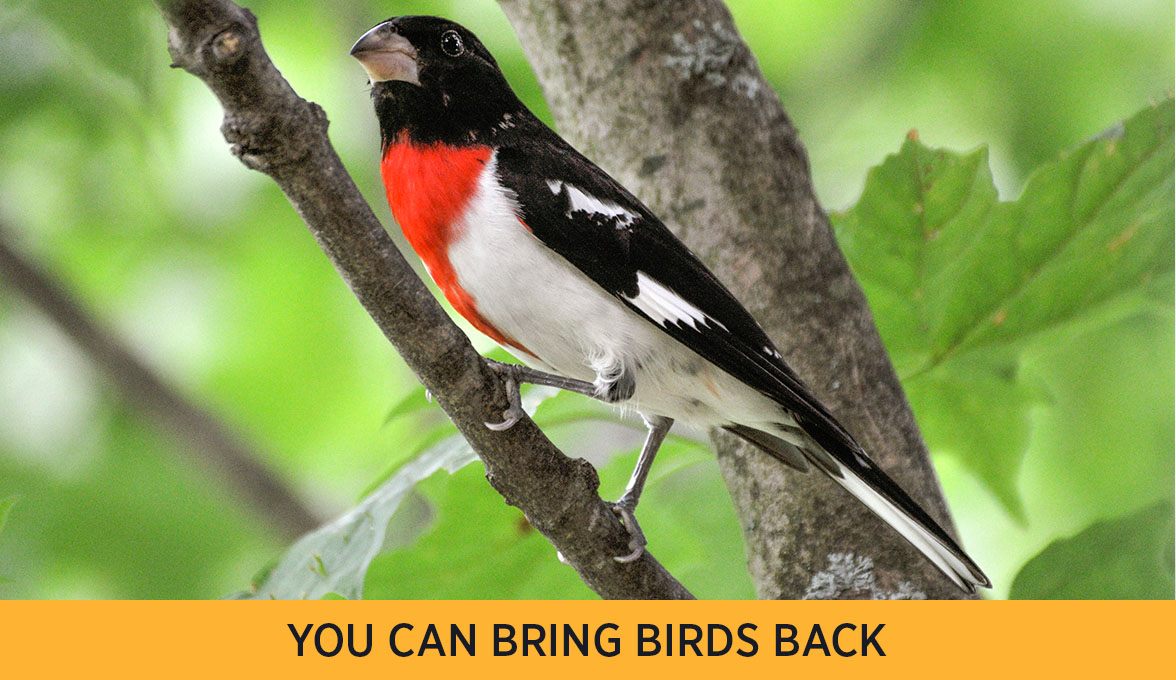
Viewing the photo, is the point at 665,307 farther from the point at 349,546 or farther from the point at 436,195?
the point at 349,546

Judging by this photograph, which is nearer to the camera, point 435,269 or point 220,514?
point 435,269

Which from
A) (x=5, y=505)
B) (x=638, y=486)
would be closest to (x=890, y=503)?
(x=638, y=486)

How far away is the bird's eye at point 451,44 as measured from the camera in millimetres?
1447

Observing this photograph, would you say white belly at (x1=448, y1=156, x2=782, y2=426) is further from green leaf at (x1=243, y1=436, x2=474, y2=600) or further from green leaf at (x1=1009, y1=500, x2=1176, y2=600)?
green leaf at (x1=1009, y1=500, x2=1176, y2=600)

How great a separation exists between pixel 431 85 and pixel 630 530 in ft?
2.13

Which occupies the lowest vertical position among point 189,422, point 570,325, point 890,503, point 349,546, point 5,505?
point 5,505

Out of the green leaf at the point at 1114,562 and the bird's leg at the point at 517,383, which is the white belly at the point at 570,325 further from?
the green leaf at the point at 1114,562

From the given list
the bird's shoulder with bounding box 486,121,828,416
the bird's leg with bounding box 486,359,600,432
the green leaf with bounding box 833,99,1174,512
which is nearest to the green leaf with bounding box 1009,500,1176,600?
the green leaf with bounding box 833,99,1174,512

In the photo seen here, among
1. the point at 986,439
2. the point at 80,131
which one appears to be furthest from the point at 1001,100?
the point at 80,131

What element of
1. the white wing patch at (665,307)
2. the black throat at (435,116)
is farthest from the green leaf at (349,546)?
the black throat at (435,116)

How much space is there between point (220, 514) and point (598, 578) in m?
2.04

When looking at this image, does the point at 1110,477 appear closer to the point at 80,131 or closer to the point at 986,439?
the point at 986,439

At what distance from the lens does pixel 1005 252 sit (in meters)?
1.59
